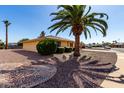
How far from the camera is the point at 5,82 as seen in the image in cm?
850

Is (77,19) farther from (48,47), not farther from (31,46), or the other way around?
(31,46)

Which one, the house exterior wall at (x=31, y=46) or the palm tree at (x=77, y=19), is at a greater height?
the palm tree at (x=77, y=19)

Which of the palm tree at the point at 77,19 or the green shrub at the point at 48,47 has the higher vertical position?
the palm tree at the point at 77,19

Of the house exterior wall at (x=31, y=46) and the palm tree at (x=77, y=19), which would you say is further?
the house exterior wall at (x=31, y=46)

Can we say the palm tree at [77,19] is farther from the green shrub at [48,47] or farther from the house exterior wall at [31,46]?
the house exterior wall at [31,46]

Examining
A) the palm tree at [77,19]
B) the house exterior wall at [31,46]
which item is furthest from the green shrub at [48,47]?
the house exterior wall at [31,46]

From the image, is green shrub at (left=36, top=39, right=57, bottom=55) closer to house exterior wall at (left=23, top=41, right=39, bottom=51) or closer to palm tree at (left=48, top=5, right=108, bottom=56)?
palm tree at (left=48, top=5, right=108, bottom=56)

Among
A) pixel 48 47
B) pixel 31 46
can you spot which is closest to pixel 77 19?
pixel 48 47

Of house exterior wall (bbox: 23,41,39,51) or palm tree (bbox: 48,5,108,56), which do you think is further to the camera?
house exterior wall (bbox: 23,41,39,51)

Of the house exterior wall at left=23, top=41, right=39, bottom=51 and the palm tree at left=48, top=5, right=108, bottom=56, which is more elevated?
the palm tree at left=48, top=5, right=108, bottom=56

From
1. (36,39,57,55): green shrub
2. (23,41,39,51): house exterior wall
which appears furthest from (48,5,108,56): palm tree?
(23,41,39,51): house exterior wall

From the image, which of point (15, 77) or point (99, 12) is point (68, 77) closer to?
point (15, 77)
